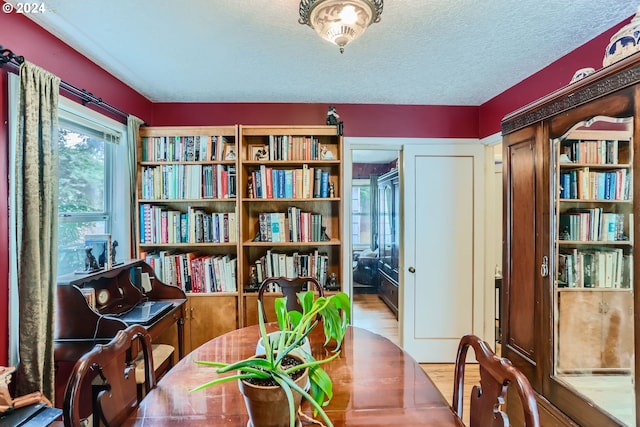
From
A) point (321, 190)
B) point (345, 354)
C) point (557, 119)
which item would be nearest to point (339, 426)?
point (345, 354)

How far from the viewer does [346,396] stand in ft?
3.80

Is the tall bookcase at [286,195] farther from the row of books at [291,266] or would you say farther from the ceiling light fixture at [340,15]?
the ceiling light fixture at [340,15]

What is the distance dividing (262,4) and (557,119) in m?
1.49

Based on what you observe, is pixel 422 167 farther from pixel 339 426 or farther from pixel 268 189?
pixel 339 426

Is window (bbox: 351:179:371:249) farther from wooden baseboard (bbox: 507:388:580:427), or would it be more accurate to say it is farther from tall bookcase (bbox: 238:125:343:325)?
wooden baseboard (bbox: 507:388:580:427)

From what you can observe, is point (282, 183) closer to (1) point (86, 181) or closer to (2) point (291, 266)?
(2) point (291, 266)

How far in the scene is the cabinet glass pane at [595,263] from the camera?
1.18 meters

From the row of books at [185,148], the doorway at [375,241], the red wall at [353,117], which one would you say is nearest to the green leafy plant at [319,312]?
the row of books at [185,148]

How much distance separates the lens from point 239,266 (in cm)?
271

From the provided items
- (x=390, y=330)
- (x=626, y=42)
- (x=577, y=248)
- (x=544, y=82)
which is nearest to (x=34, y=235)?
(x=577, y=248)

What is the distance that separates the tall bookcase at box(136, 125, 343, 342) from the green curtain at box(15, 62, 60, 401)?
1103mm

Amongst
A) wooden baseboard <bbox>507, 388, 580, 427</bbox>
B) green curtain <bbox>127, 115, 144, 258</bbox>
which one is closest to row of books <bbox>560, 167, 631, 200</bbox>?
wooden baseboard <bbox>507, 388, 580, 427</bbox>

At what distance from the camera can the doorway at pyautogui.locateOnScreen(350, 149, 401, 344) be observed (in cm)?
445

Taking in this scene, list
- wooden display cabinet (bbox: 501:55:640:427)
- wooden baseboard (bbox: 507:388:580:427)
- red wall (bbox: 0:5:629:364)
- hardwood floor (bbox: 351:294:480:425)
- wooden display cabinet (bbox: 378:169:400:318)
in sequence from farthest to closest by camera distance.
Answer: wooden display cabinet (bbox: 378:169:400:318)
hardwood floor (bbox: 351:294:480:425)
red wall (bbox: 0:5:629:364)
wooden baseboard (bbox: 507:388:580:427)
wooden display cabinet (bbox: 501:55:640:427)
